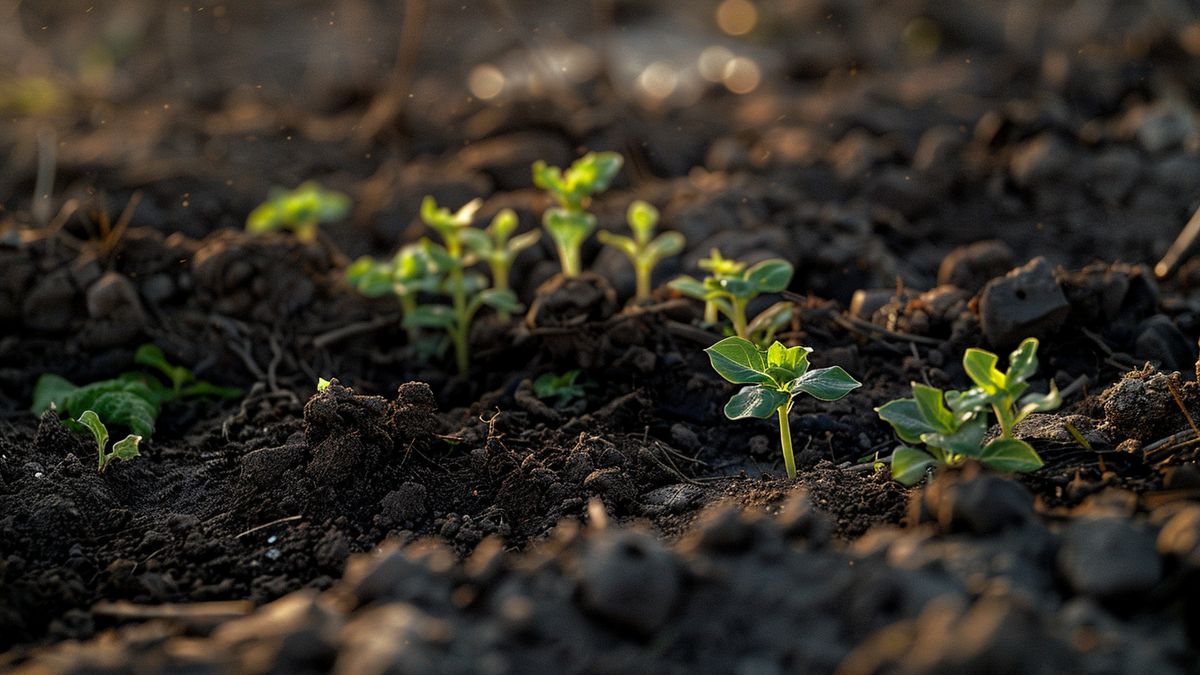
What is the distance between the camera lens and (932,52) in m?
7.14

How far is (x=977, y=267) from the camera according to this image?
352cm

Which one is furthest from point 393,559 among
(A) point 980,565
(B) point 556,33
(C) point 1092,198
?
(B) point 556,33

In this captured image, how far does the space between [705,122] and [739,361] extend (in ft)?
11.3

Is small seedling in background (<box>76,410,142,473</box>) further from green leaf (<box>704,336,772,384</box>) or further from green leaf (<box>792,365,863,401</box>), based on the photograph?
green leaf (<box>792,365,863,401</box>)

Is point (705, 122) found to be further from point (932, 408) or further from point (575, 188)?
point (932, 408)

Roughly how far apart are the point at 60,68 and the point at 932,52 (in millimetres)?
5985

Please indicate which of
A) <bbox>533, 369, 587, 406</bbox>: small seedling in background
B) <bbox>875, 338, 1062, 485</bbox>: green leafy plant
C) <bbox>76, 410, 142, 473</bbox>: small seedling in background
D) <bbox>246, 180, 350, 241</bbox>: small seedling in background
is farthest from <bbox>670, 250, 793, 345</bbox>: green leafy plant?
<bbox>246, 180, 350, 241</bbox>: small seedling in background

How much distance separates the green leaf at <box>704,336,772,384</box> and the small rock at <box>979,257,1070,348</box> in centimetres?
83

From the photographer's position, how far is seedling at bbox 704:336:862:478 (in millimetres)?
2250

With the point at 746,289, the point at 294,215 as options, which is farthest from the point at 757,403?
the point at 294,215

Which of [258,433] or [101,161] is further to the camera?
[101,161]

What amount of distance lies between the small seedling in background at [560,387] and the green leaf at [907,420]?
38.6 inches

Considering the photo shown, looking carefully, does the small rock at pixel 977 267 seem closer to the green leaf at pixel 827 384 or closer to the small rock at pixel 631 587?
the green leaf at pixel 827 384

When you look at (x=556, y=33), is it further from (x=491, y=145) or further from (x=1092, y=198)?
(x=1092, y=198)
